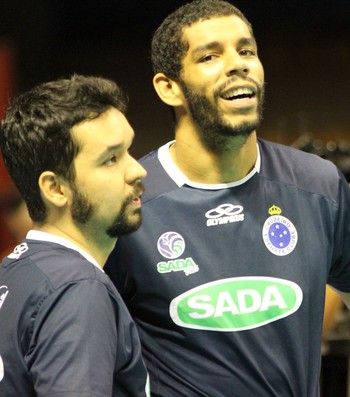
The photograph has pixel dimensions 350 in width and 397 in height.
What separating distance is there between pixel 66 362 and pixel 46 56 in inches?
146

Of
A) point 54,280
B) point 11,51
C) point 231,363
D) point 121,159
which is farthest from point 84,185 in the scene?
point 11,51

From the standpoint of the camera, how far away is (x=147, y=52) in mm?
5348

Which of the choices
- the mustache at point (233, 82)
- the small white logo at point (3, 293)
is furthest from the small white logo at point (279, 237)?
the small white logo at point (3, 293)

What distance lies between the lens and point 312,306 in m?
2.42

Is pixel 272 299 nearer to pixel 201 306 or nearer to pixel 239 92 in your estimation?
pixel 201 306

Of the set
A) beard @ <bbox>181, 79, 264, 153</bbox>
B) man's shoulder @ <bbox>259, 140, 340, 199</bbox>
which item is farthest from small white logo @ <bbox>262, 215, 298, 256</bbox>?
beard @ <bbox>181, 79, 264, 153</bbox>

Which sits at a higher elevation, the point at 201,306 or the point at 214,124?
the point at 214,124

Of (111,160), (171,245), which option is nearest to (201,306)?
(171,245)

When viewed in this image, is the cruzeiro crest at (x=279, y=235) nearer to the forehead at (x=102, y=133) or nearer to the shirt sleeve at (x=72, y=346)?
the forehead at (x=102, y=133)

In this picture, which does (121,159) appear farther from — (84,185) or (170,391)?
(170,391)

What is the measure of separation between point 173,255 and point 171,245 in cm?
3

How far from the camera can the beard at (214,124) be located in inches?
93.1

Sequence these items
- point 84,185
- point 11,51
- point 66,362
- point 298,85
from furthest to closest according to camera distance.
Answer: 1. point 298,85
2. point 11,51
3. point 84,185
4. point 66,362

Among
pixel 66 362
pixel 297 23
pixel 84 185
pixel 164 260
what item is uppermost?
pixel 84 185
